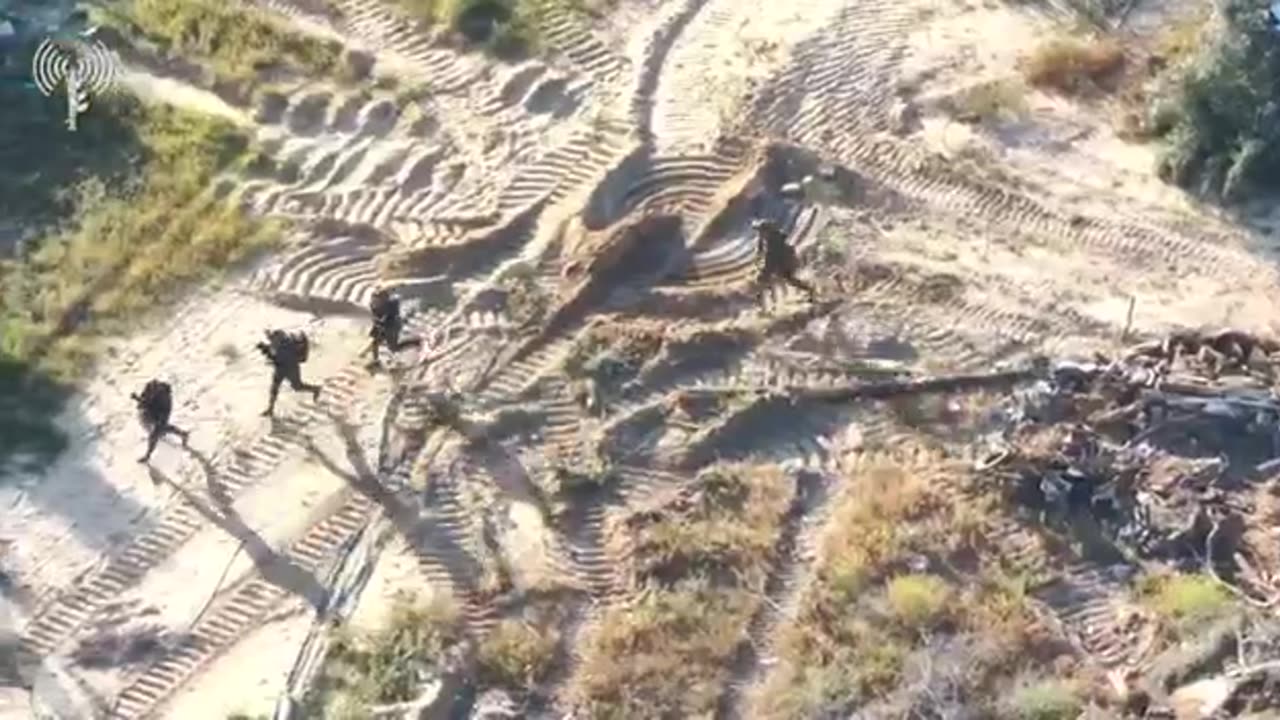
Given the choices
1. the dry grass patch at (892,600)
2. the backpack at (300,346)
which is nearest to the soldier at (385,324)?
the backpack at (300,346)

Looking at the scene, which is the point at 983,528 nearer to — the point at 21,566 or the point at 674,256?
the point at 674,256

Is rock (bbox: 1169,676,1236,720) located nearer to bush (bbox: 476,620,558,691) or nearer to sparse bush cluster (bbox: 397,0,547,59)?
bush (bbox: 476,620,558,691)

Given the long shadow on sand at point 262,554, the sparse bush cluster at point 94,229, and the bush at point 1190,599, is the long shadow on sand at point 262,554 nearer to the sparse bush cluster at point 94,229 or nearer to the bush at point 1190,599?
the sparse bush cluster at point 94,229

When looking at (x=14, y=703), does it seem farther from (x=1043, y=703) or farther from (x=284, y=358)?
(x=1043, y=703)

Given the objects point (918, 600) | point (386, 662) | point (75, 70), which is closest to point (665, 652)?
point (918, 600)

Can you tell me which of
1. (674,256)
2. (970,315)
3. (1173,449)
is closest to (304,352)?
(674,256)

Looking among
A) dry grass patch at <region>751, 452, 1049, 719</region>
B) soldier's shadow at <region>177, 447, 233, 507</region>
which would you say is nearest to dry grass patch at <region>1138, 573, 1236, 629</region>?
dry grass patch at <region>751, 452, 1049, 719</region>
